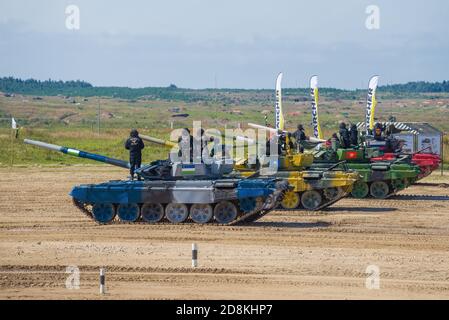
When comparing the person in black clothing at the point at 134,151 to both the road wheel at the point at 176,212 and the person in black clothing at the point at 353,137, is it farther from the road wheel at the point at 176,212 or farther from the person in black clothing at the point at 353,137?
the person in black clothing at the point at 353,137

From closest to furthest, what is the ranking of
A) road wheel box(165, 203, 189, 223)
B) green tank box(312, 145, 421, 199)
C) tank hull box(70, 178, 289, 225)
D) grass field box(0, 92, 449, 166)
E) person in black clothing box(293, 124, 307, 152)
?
tank hull box(70, 178, 289, 225) < road wheel box(165, 203, 189, 223) < person in black clothing box(293, 124, 307, 152) < green tank box(312, 145, 421, 199) < grass field box(0, 92, 449, 166)

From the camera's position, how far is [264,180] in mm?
27656

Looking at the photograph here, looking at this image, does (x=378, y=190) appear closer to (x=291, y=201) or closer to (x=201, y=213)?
(x=291, y=201)

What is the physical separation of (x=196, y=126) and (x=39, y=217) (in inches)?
184

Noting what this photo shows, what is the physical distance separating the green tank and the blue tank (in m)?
6.88

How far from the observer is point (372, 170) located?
1364 inches

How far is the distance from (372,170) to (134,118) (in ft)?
275

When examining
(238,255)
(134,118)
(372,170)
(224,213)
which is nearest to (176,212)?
(224,213)

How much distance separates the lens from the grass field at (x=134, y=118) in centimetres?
5622

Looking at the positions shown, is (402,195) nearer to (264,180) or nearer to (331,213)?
(331,213)

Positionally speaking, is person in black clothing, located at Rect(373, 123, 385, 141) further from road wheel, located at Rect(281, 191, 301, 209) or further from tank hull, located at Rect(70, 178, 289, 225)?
tank hull, located at Rect(70, 178, 289, 225)

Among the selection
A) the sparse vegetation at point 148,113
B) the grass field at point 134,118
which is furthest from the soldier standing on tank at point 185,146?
the sparse vegetation at point 148,113

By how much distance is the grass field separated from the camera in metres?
56.2

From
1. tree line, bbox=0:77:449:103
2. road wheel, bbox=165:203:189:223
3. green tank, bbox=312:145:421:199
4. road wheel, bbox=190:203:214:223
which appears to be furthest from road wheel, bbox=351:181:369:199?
tree line, bbox=0:77:449:103
